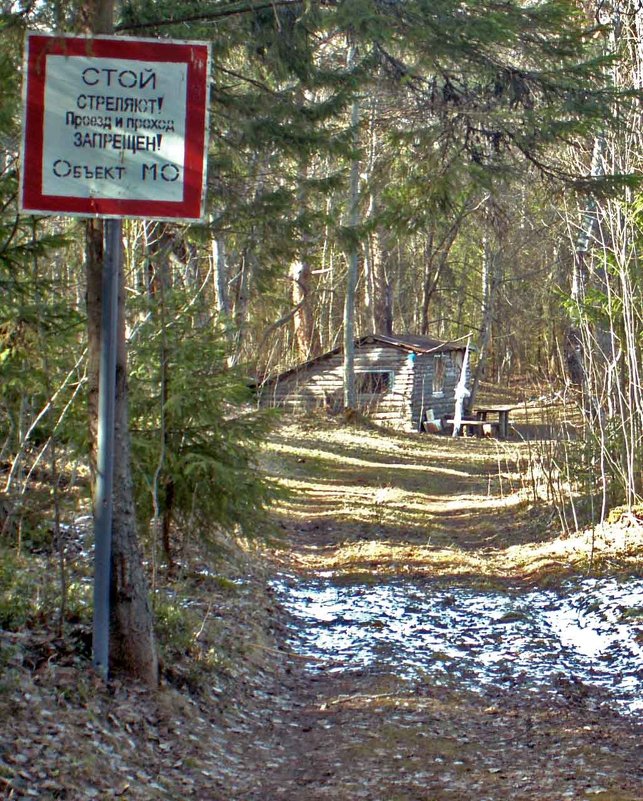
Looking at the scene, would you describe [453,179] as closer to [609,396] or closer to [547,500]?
[609,396]

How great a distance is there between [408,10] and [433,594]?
7186mm

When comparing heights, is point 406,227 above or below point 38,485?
above

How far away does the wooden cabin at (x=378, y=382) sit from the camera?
34.2 metres

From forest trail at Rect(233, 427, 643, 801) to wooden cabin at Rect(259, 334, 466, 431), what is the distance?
58.3 feet

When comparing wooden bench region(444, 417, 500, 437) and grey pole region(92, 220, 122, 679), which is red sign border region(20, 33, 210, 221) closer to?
grey pole region(92, 220, 122, 679)

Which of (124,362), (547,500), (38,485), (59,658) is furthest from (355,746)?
(547,500)

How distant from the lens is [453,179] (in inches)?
318

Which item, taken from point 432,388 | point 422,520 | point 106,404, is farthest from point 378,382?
point 106,404

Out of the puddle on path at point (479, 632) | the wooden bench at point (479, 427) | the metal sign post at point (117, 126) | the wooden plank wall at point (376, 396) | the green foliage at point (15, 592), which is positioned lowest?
the puddle on path at point (479, 632)

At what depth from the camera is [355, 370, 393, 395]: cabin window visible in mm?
35000

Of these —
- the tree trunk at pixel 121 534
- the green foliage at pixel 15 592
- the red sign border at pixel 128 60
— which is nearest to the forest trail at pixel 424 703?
the tree trunk at pixel 121 534

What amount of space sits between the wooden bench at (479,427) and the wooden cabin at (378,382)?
4.29ft

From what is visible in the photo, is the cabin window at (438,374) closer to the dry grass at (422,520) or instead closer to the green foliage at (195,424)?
the dry grass at (422,520)

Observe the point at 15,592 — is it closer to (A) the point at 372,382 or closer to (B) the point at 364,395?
(B) the point at 364,395
